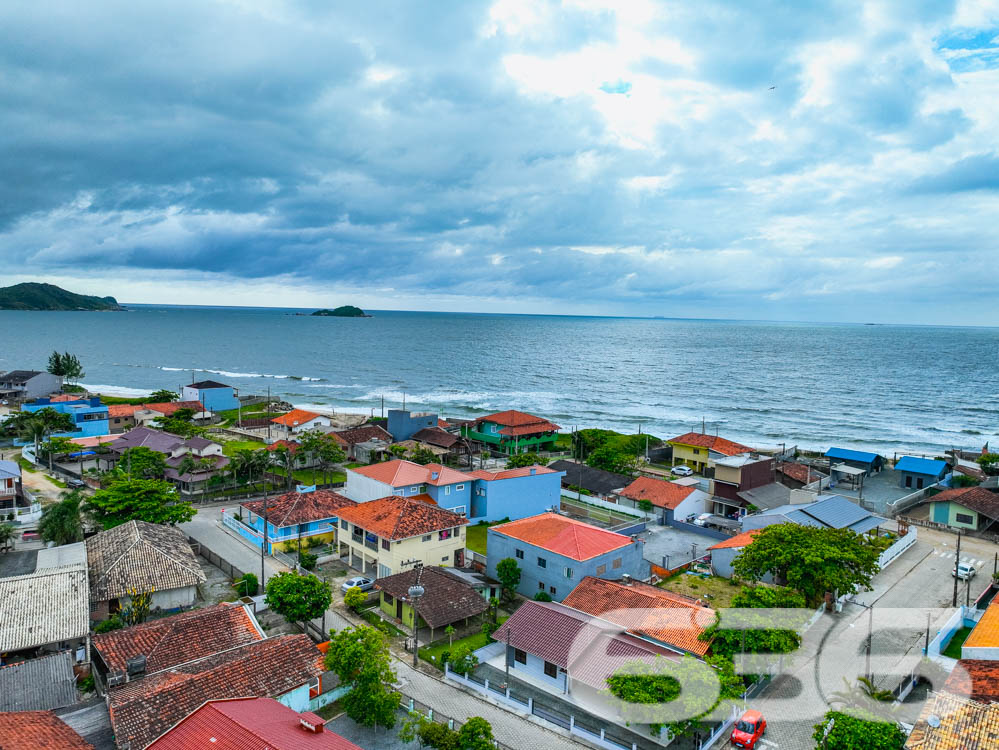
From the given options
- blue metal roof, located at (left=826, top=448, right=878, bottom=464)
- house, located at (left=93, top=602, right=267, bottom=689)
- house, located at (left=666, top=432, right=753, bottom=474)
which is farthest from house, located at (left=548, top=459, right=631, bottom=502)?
house, located at (left=93, top=602, right=267, bottom=689)

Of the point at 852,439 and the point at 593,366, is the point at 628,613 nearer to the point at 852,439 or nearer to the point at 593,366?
the point at 852,439

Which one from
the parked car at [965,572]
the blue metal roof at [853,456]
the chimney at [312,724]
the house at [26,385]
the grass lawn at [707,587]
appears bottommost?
the grass lawn at [707,587]

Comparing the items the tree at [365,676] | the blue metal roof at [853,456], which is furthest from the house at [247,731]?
the blue metal roof at [853,456]

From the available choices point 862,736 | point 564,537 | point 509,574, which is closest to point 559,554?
point 564,537

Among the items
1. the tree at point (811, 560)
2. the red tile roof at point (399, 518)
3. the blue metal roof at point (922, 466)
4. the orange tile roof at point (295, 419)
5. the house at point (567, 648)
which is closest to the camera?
the house at point (567, 648)

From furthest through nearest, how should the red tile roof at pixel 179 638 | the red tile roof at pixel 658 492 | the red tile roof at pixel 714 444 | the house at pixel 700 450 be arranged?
the house at pixel 700 450 < the red tile roof at pixel 714 444 < the red tile roof at pixel 658 492 < the red tile roof at pixel 179 638

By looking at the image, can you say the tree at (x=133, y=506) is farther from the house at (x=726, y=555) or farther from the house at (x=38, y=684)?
the house at (x=726, y=555)

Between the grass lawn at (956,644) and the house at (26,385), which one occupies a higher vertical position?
the house at (26,385)
